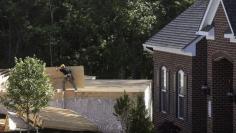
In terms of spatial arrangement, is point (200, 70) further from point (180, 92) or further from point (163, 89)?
point (163, 89)

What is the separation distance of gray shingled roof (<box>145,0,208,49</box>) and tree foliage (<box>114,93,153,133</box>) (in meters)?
4.13

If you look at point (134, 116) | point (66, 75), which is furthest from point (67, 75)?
point (134, 116)

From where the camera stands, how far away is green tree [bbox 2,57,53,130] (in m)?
23.8

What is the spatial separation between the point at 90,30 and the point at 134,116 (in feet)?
85.9

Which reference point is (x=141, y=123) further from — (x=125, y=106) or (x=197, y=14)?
(x=197, y=14)

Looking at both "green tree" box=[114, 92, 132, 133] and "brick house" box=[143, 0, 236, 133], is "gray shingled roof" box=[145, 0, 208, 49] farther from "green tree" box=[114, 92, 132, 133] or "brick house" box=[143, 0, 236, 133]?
"green tree" box=[114, 92, 132, 133]

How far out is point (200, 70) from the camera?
952 inches

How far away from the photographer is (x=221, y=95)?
23.3 m

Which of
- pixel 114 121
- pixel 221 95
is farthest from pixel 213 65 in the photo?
pixel 114 121

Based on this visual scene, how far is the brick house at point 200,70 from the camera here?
854 inches

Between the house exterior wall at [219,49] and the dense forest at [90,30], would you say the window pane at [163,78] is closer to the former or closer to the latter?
the house exterior wall at [219,49]

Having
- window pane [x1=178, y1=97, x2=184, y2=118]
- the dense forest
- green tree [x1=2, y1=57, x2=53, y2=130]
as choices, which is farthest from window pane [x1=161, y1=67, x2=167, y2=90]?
the dense forest

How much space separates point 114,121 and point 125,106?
628 centimetres

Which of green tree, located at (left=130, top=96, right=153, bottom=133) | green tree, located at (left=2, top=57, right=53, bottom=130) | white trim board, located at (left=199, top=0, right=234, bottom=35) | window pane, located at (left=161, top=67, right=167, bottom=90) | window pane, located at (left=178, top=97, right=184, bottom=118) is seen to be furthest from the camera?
window pane, located at (left=161, top=67, right=167, bottom=90)
